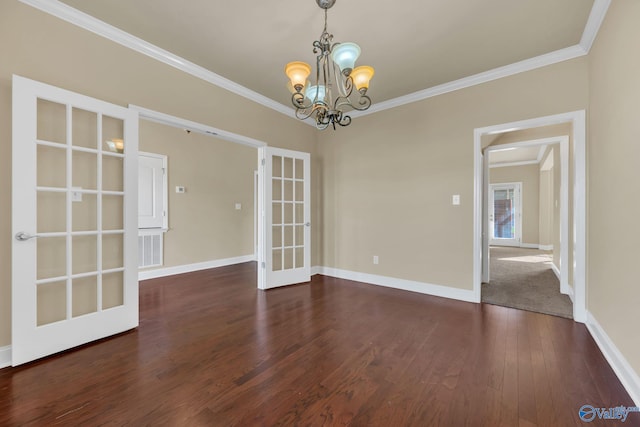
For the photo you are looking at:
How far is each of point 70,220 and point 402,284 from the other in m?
3.79

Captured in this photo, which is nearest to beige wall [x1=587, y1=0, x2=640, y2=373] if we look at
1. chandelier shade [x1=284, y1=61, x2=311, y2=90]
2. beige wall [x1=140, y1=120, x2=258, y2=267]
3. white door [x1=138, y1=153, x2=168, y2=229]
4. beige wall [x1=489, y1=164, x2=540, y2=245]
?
chandelier shade [x1=284, y1=61, x2=311, y2=90]

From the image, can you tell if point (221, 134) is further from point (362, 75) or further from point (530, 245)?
point (530, 245)

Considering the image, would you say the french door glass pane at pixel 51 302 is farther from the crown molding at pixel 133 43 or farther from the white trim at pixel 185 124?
the crown molding at pixel 133 43

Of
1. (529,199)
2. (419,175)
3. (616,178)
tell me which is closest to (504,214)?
(529,199)

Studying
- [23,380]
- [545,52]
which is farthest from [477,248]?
[23,380]

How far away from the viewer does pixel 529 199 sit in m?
8.33

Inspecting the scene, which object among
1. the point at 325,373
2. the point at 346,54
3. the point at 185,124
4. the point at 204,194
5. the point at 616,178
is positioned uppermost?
the point at 346,54

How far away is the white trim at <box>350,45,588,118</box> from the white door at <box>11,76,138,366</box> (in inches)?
129

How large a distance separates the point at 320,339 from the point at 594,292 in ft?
8.42

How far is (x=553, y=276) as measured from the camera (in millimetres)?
4512

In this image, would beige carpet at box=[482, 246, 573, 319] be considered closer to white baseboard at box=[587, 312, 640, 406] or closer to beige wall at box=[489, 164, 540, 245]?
white baseboard at box=[587, 312, 640, 406]

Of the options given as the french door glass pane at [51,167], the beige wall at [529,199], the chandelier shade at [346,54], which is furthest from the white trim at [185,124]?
the beige wall at [529,199]

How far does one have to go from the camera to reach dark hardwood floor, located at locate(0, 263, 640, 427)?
144cm

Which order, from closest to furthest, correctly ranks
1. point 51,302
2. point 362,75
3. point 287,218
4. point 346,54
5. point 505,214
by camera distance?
point 346,54 < point 362,75 < point 51,302 < point 287,218 < point 505,214
